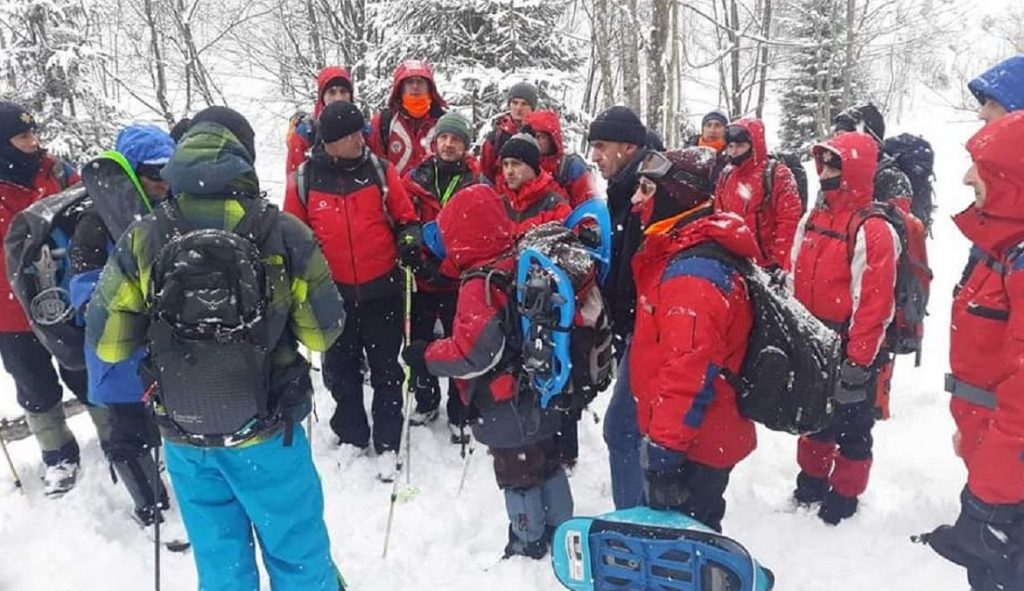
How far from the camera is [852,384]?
4.00 meters

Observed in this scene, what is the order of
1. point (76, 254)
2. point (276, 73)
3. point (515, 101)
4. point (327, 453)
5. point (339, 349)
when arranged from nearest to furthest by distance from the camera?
point (76, 254) < point (339, 349) < point (327, 453) < point (515, 101) < point (276, 73)

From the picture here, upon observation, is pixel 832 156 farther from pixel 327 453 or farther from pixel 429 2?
pixel 429 2

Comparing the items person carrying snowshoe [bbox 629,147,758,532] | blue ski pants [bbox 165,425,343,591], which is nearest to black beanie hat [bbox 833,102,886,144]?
person carrying snowshoe [bbox 629,147,758,532]

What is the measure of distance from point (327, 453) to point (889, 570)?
12.9 feet

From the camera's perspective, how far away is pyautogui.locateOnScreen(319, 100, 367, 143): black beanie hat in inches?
176

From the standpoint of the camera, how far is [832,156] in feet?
13.4

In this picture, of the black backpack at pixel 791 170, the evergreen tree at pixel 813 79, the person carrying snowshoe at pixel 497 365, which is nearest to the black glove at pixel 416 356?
the person carrying snowshoe at pixel 497 365

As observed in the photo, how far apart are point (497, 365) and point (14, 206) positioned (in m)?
3.60

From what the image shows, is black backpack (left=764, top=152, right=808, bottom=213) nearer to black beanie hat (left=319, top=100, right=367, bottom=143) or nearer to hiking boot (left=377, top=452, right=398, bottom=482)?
black beanie hat (left=319, top=100, right=367, bottom=143)

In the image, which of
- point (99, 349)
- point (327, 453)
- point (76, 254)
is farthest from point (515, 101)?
point (99, 349)

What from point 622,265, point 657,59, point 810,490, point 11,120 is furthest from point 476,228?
point 657,59

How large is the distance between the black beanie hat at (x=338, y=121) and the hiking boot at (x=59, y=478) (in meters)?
3.06

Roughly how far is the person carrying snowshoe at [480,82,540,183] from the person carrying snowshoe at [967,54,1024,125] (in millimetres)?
3191

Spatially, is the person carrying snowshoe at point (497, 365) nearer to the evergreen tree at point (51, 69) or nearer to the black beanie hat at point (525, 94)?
the black beanie hat at point (525, 94)
